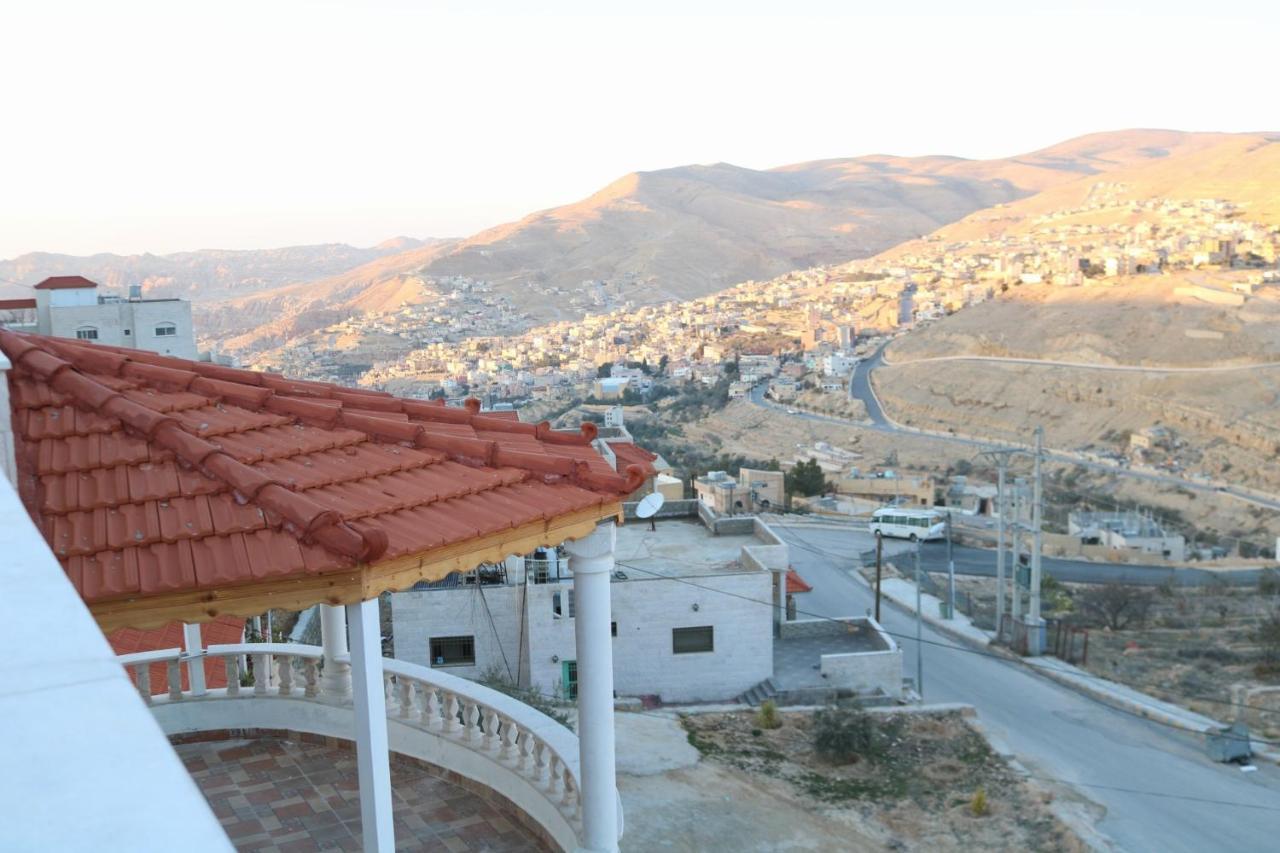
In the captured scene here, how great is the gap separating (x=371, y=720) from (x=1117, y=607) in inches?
1107

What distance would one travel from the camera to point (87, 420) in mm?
4535

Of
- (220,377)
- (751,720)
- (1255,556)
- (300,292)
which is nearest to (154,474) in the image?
(220,377)

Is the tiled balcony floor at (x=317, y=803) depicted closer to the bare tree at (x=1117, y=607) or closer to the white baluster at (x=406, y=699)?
the white baluster at (x=406, y=699)

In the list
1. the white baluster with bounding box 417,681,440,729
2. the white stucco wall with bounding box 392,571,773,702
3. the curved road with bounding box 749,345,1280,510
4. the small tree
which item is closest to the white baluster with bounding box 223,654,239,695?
the white baluster with bounding box 417,681,440,729

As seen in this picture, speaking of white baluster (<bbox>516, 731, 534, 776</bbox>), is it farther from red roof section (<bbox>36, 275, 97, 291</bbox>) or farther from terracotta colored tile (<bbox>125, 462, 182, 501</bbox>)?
red roof section (<bbox>36, 275, 97, 291</bbox>)

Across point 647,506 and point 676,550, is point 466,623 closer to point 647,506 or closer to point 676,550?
point 676,550

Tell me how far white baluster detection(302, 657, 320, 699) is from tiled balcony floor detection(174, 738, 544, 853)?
329mm

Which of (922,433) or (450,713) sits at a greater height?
(450,713)

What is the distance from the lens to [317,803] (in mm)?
6309

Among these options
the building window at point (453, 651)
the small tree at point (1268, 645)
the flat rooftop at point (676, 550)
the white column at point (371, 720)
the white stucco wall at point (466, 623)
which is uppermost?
the white column at point (371, 720)

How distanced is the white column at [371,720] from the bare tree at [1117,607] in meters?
27.3

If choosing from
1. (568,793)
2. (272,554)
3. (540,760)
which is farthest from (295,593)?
(540,760)

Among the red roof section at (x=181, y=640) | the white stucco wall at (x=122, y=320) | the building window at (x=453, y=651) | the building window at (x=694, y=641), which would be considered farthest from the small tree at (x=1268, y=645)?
the white stucco wall at (x=122, y=320)

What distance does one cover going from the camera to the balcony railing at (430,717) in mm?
6004
